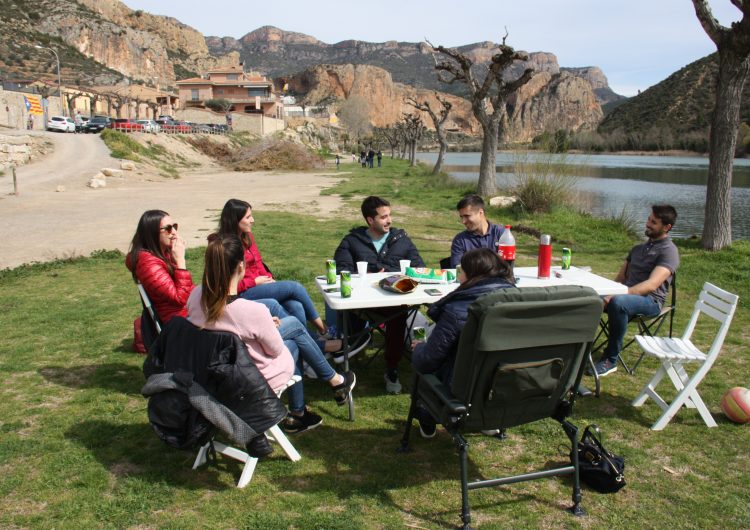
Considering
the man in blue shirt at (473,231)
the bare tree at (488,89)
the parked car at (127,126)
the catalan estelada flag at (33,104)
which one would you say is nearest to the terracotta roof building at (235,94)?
the catalan estelada flag at (33,104)

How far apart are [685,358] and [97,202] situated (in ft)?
52.3

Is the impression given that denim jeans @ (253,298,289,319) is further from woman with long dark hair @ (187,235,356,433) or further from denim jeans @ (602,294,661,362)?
denim jeans @ (602,294,661,362)

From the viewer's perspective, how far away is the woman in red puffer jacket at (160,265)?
3.71 m

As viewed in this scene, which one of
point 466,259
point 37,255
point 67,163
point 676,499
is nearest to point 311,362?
point 466,259

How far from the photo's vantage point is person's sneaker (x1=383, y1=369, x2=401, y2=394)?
13.3 feet

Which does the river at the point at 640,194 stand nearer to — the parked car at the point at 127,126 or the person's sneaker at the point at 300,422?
the person's sneaker at the point at 300,422

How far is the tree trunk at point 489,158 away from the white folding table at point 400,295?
13.9 metres

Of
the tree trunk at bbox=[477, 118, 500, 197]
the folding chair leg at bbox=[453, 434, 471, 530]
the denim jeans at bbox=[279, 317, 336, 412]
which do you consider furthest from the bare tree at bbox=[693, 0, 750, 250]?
the tree trunk at bbox=[477, 118, 500, 197]

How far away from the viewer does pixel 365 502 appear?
2.75 meters

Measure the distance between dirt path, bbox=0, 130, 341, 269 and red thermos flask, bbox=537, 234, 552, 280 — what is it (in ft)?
23.1

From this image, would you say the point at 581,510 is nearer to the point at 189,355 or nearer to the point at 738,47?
the point at 189,355

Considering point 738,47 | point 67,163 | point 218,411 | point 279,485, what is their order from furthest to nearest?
point 67,163, point 738,47, point 279,485, point 218,411

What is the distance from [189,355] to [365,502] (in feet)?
3.66

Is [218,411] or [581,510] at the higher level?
[218,411]
